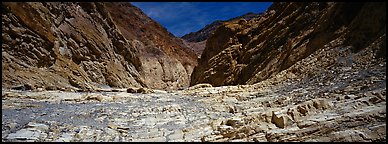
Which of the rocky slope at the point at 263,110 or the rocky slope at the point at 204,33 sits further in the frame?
the rocky slope at the point at 204,33

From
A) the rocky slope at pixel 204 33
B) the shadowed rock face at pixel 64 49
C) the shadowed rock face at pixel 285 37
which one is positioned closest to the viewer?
the shadowed rock face at pixel 285 37

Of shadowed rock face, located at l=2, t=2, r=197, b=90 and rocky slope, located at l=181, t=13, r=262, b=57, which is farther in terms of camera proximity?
rocky slope, located at l=181, t=13, r=262, b=57

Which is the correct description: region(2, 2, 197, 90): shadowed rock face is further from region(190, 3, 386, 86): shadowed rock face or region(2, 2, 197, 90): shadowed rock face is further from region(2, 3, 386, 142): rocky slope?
region(190, 3, 386, 86): shadowed rock face

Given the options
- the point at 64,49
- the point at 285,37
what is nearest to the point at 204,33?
the point at 64,49

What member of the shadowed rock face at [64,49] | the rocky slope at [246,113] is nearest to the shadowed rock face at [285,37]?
the rocky slope at [246,113]

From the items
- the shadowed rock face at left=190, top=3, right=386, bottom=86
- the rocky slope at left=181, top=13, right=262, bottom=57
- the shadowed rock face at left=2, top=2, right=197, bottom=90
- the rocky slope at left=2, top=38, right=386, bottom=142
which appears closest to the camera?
the rocky slope at left=2, top=38, right=386, bottom=142

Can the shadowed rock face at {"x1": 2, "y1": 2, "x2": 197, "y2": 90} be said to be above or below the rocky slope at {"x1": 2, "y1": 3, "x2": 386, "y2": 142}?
above

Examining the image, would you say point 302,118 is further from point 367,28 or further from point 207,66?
point 207,66

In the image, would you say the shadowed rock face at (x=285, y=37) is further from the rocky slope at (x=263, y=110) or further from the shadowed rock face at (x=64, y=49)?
the shadowed rock face at (x=64, y=49)

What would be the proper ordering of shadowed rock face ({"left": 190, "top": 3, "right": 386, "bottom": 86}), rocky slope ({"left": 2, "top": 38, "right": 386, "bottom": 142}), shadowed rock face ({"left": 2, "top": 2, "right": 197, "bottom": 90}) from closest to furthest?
rocky slope ({"left": 2, "top": 38, "right": 386, "bottom": 142}), shadowed rock face ({"left": 190, "top": 3, "right": 386, "bottom": 86}), shadowed rock face ({"left": 2, "top": 2, "right": 197, "bottom": 90})

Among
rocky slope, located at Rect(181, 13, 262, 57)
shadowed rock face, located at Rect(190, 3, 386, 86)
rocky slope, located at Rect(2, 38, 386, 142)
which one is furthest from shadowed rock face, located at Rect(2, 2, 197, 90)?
rocky slope, located at Rect(181, 13, 262, 57)
